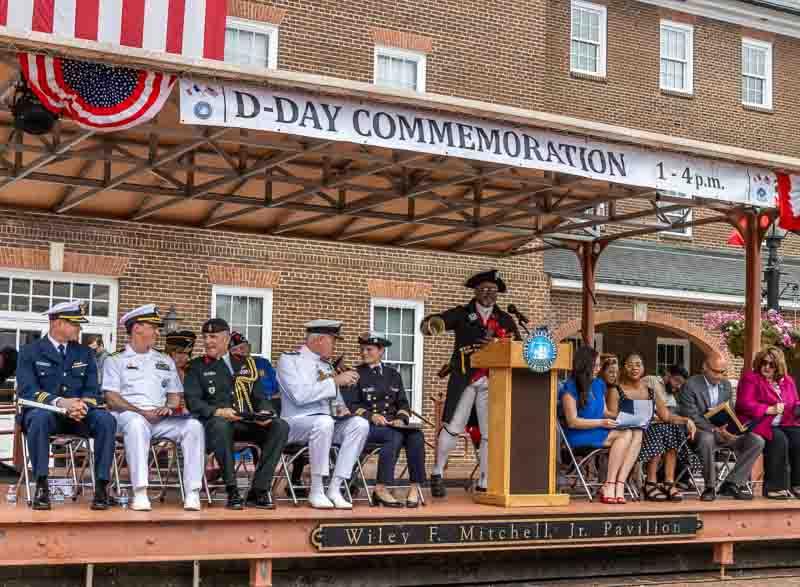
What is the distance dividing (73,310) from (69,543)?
196 centimetres

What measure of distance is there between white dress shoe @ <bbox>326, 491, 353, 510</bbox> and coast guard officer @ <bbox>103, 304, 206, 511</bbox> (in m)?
1.06

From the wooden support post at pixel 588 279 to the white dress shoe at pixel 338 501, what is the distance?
19.4 ft

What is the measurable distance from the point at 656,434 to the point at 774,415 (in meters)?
1.35

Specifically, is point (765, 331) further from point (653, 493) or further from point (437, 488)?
point (437, 488)

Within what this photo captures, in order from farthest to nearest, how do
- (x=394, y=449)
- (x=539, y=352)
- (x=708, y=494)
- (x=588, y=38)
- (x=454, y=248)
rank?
(x=588, y=38) < (x=454, y=248) < (x=708, y=494) < (x=539, y=352) < (x=394, y=449)

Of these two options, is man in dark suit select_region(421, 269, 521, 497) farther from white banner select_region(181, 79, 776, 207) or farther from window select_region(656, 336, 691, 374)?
window select_region(656, 336, 691, 374)

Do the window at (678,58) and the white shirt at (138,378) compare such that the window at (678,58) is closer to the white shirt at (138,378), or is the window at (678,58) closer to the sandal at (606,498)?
the sandal at (606,498)

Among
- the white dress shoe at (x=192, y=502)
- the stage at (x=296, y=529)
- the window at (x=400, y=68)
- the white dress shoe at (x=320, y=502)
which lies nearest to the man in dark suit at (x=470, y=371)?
the stage at (x=296, y=529)

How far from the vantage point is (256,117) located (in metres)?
9.10

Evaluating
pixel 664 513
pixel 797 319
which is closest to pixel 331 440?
pixel 664 513

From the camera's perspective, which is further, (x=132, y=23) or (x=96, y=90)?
→ (x=132, y=23)

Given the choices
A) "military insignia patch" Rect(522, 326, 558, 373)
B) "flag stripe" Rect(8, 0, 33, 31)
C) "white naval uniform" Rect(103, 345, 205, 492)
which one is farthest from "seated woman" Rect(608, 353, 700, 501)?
"flag stripe" Rect(8, 0, 33, 31)

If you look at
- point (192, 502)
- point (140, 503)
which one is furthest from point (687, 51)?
point (140, 503)

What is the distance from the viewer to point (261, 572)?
30.2ft
